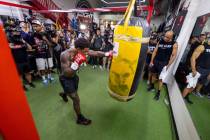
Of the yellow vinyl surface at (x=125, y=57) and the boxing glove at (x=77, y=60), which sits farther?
the boxing glove at (x=77, y=60)

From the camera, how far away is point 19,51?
302 cm

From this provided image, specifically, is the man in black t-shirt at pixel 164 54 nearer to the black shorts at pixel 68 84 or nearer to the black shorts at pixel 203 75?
the black shorts at pixel 203 75

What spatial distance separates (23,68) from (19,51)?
454mm

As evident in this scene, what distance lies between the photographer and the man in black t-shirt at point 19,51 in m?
2.93

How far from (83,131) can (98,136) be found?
27 centimetres

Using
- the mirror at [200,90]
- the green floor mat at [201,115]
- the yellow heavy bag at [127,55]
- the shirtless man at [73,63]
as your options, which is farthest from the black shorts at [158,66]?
the shirtless man at [73,63]

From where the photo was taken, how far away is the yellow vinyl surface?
1.44 m

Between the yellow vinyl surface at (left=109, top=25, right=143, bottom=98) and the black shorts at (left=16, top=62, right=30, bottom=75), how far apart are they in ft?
8.35

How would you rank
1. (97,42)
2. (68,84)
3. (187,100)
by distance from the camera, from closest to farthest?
(68,84) → (187,100) → (97,42)

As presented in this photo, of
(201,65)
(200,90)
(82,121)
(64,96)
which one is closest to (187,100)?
(200,90)

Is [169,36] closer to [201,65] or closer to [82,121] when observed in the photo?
[201,65]

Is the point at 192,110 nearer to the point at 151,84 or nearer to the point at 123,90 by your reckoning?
the point at 123,90

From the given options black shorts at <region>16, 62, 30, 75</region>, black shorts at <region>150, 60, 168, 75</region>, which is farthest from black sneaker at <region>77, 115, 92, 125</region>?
black shorts at <region>150, 60, 168, 75</region>

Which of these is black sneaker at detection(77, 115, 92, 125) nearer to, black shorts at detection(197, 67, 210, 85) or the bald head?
black shorts at detection(197, 67, 210, 85)
